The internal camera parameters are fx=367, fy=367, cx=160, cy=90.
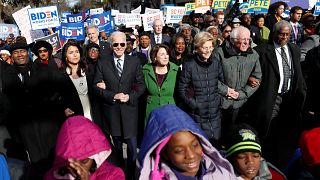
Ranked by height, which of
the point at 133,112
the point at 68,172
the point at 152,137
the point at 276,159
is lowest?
the point at 276,159

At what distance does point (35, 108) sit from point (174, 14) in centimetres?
826

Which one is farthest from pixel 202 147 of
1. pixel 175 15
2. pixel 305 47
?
pixel 175 15

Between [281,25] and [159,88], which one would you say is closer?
[281,25]

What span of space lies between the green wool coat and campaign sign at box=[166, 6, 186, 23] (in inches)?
285

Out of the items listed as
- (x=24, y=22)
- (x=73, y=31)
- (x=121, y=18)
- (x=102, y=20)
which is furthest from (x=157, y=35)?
(x=121, y=18)

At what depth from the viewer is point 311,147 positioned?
238 cm

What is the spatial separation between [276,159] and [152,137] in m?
2.97

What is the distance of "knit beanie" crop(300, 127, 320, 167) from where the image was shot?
92.2 inches

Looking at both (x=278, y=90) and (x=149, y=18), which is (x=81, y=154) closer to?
(x=278, y=90)

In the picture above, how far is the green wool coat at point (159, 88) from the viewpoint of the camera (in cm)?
441

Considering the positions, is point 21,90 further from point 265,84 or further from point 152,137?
point 265,84

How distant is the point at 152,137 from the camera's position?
86.9 inches

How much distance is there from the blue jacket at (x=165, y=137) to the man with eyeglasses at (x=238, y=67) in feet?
6.55

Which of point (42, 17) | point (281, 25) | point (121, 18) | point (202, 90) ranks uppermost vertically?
point (281, 25)
